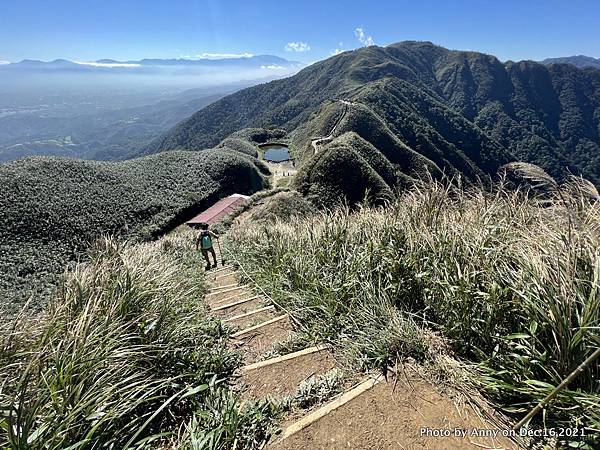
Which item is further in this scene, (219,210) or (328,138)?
(328,138)

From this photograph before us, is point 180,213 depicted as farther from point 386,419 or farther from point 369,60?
point 369,60

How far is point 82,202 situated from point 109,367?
3088 cm

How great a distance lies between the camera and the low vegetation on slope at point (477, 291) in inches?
75.9

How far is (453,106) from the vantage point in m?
152

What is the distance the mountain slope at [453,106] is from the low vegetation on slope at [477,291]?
7021cm

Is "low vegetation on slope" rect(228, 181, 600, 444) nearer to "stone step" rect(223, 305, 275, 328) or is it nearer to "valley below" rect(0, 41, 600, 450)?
"valley below" rect(0, 41, 600, 450)

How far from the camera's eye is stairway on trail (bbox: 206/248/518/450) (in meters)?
1.97

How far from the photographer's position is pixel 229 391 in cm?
247

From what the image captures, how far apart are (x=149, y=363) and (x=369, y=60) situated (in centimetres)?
16069

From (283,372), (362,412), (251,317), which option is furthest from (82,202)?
(362,412)

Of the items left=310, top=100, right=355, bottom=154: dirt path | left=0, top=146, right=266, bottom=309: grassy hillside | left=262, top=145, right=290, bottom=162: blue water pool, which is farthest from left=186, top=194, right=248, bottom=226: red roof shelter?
left=262, top=145, right=290, bottom=162: blue water pool

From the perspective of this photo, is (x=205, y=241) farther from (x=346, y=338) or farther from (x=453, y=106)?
(x=453, y=106)

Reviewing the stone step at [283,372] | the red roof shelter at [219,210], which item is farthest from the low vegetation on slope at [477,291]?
the red roof shelter at [219,210]

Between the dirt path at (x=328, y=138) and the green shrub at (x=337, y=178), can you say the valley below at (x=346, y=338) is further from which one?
the dirt path at (x=328, y=138)
